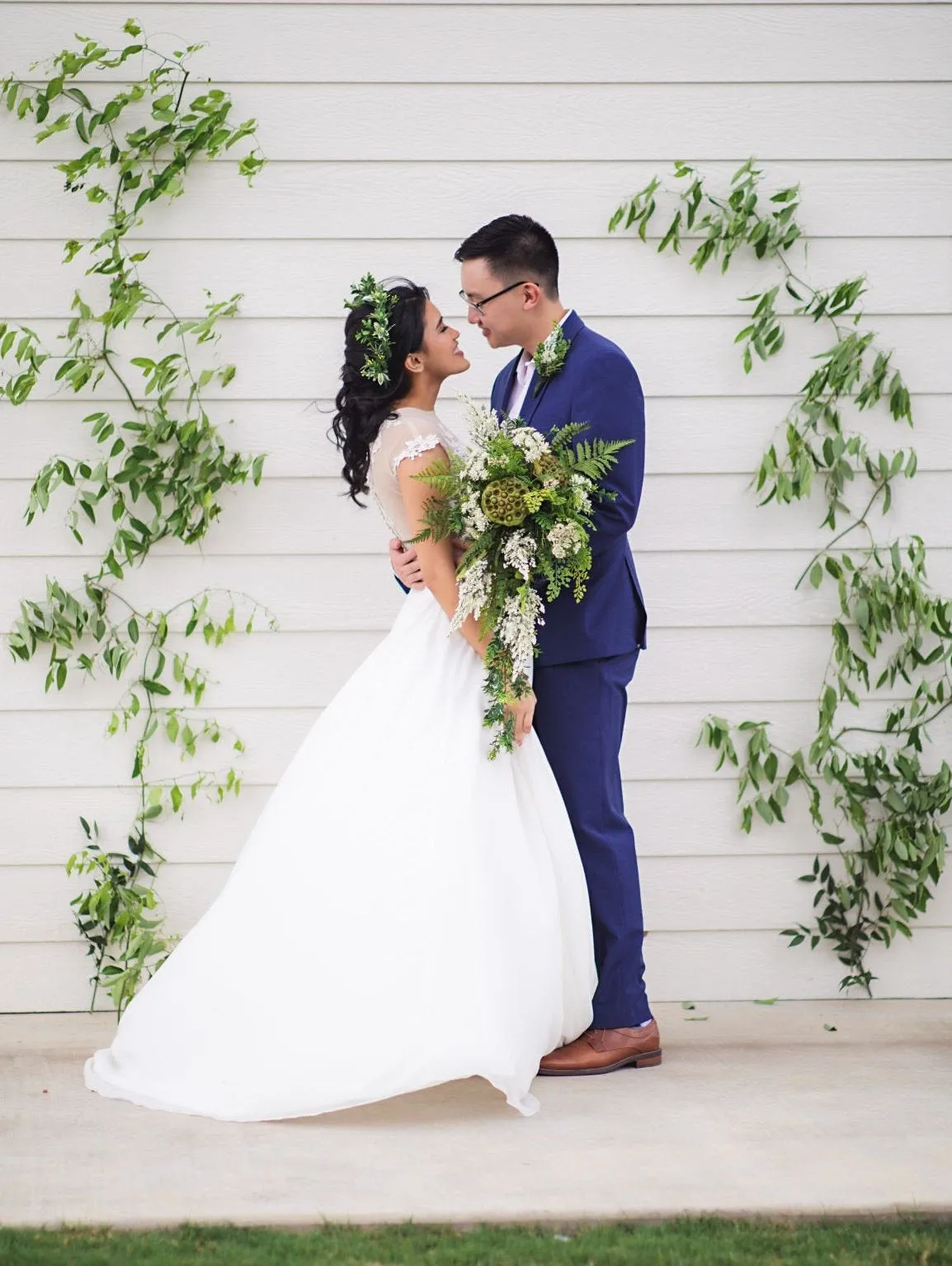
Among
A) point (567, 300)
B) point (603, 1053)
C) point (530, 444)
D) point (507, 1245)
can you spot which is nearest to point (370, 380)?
point (530, 444)

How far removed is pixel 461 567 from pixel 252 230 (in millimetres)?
1077

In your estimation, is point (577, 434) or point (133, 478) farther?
point (133, 478)

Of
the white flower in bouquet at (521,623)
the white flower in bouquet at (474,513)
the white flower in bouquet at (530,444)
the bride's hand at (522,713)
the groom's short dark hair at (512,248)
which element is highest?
the groom's short dark hair at (512,248)

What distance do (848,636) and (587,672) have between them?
80 centimetres

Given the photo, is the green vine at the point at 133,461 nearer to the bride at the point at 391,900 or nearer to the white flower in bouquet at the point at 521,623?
the bride at the point at 391,900

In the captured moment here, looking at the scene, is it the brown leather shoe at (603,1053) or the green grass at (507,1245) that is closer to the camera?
the green grass at (507,1245)

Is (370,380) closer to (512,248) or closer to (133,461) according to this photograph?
(512,248)

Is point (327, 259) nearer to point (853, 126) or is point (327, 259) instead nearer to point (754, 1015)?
point (853, 126)

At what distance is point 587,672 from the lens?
264 cm

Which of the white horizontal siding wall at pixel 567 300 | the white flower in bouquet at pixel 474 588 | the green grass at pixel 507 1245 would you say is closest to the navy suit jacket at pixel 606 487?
the white flower in bouquet at pixel 474 588

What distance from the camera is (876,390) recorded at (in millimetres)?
3045

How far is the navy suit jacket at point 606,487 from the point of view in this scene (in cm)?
254

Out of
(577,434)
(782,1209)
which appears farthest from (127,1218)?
(577,434)

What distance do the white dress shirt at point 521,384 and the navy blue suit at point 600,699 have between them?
8 cm
